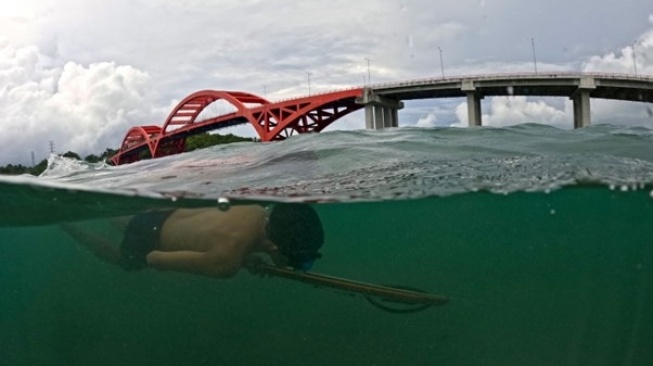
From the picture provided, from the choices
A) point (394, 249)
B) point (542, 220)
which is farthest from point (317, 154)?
point (542, 220)

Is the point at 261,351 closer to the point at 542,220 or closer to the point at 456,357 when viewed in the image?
the point at 456,357

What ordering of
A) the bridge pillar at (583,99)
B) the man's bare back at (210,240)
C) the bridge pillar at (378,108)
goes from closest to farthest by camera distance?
1. the man's bare back at (210,240)
2. the bridge pillar at (583,99)
3. the bridge pillar at (378,108)

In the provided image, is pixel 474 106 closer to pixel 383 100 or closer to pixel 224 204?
pixel 383 100

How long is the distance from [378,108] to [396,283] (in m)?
7.24

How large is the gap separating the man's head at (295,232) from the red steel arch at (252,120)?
8.63 metres

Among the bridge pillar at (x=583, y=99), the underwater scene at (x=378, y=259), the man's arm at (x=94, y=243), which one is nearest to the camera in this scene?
the underwater scene at (x=378, y=259)

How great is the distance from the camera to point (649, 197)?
7766mm

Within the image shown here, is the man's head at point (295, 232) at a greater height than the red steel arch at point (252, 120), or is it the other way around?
the red steel arch at point (252, 120)

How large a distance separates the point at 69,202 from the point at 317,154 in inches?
150

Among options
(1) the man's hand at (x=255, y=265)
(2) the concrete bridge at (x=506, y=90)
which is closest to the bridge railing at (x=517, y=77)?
(2) the concrete bridge at (x=506, y=90)

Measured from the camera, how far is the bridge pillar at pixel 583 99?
432 inches

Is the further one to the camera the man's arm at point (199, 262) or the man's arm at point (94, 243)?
the man's arm at point (94, 243)

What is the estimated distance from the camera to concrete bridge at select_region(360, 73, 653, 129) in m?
10.5

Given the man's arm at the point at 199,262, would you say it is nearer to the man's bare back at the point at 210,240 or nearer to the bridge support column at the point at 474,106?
the man's bare back at the point at 210,240
